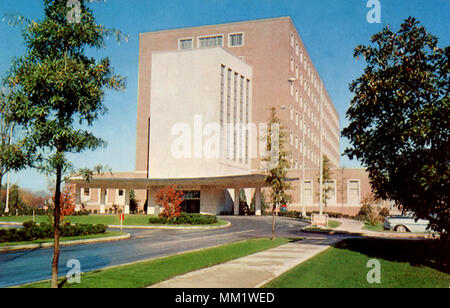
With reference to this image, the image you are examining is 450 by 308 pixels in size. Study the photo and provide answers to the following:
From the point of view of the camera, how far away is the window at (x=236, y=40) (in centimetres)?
7511

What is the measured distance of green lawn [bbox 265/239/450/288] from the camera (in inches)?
410

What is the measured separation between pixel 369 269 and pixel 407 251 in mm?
5656

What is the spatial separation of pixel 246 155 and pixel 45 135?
61.5m

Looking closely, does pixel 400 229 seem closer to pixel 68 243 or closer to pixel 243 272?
pixel 68 243

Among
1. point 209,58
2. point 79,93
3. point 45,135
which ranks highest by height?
point 209,58

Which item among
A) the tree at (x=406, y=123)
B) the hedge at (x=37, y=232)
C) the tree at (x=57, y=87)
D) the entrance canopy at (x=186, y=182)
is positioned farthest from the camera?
the entrance canopy at (x=186, y=182)

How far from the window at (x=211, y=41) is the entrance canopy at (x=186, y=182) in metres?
29.7

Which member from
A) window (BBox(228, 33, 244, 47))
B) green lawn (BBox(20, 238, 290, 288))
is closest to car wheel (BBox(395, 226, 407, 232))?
green lawn (BBox(20, 238, 290, 288))

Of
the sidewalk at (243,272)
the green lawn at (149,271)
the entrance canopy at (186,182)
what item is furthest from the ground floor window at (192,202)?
the sidewalk at (243,272)

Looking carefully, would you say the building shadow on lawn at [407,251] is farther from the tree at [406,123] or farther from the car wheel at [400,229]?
the car wheel at [400,229]

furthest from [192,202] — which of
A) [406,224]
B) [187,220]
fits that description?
[406,224]

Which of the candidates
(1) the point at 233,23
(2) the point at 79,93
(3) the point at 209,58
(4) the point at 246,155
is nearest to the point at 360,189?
(4) the point at 246,155

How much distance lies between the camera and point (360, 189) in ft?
208
